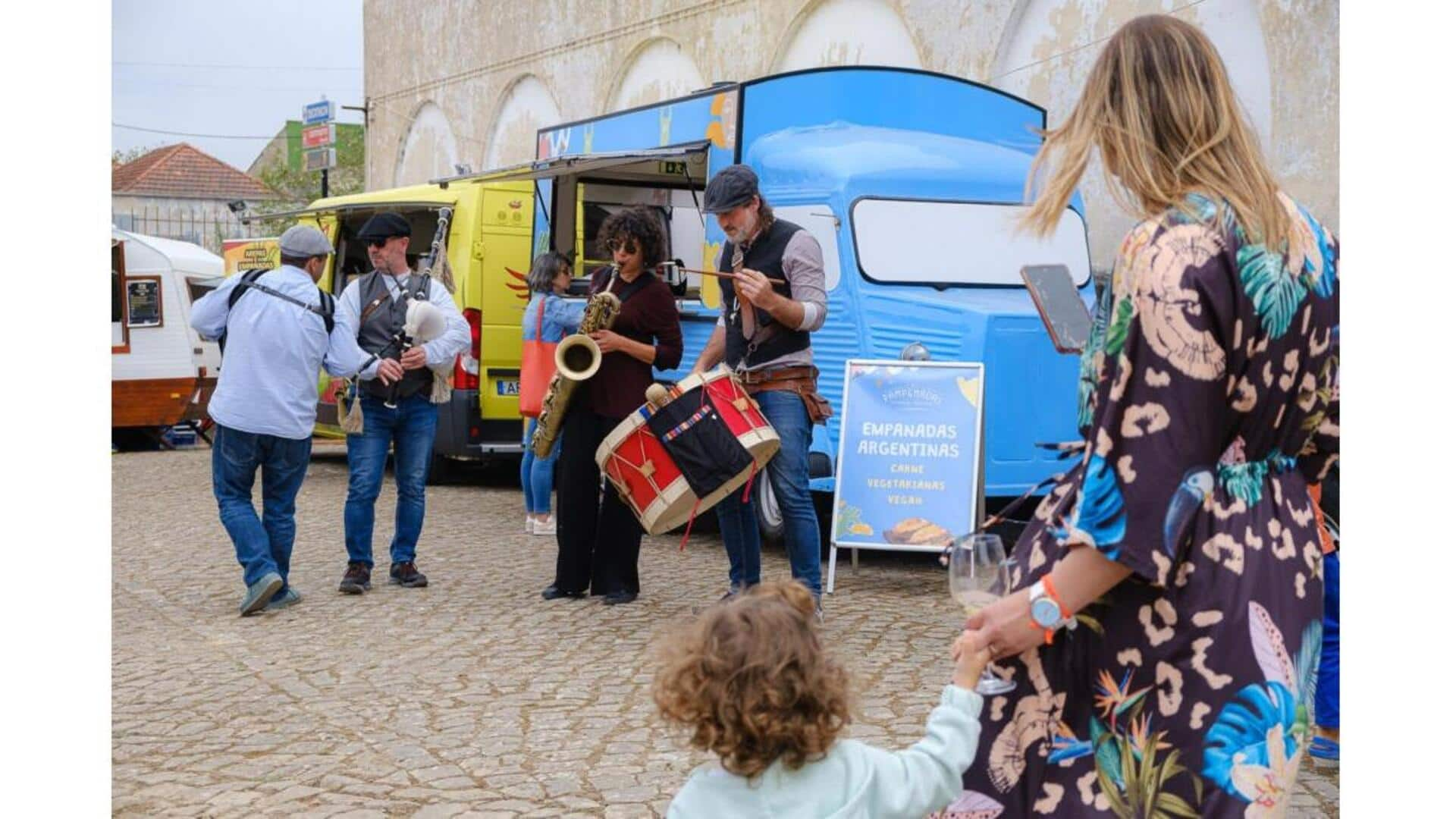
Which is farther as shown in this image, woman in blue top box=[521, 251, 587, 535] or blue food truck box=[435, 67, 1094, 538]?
woman in blue top box=[521, 251, 587, 535]

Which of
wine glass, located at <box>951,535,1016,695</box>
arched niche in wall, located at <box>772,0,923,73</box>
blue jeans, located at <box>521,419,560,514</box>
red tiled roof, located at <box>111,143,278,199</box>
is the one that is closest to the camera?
wine glass, located at <box>951,535,1016,695</box>

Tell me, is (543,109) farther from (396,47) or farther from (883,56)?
(883,56)

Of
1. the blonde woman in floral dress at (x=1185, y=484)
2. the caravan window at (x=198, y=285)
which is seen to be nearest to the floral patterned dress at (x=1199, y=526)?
the blonde woman in floral dress at (x=1185, y=484)

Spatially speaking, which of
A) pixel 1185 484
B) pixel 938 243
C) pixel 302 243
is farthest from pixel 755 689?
pixel 938 243

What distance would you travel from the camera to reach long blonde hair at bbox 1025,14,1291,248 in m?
2.51

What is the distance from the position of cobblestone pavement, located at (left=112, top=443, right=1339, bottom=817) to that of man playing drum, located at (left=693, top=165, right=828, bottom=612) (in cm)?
59

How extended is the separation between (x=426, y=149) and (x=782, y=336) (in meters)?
27.2

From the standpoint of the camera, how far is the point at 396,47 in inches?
1353

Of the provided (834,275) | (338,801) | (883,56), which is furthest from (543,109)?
(338,801)

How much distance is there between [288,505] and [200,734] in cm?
263

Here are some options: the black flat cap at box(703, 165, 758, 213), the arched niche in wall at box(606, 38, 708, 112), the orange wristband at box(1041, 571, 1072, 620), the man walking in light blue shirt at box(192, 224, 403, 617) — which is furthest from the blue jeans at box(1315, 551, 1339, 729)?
the arched niche in wall at box(606, 38, 708, 112)

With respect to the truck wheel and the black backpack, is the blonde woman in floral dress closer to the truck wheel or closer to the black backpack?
the black backpack

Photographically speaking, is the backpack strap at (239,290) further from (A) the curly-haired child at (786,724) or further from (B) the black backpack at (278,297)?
(A) the curly-haired child at (786,724)

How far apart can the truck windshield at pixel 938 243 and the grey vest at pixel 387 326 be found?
2461 mm
